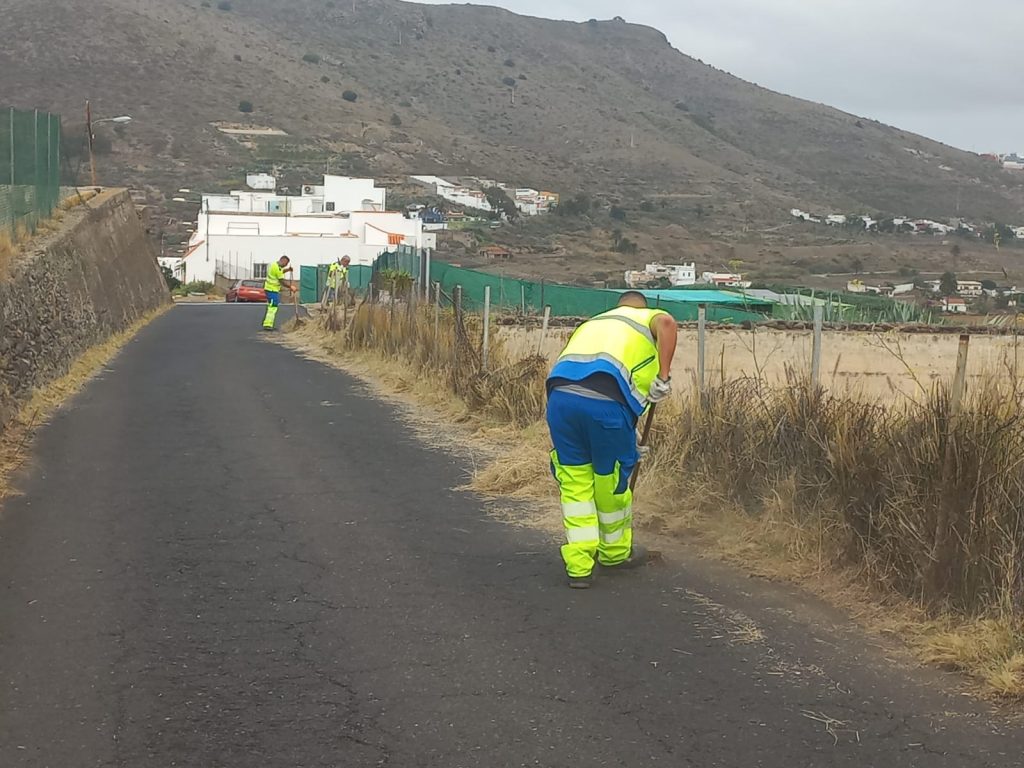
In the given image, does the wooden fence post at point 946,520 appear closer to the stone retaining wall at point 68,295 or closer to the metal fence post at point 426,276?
the stone retaining wall at point 68,295

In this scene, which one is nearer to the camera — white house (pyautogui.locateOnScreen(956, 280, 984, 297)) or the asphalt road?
the asphalt road

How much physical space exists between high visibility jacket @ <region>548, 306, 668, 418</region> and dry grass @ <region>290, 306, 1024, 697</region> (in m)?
1.21

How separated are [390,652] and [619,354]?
2045 mm

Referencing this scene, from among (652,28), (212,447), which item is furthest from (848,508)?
(652,28)

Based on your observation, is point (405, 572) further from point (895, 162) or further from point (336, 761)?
point (895, 162)

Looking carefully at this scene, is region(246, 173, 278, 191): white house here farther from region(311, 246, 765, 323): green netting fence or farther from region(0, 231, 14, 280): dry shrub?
region(0, 231, 14, 280): dry shrub

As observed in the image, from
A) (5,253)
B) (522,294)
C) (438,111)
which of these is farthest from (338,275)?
(438,111)

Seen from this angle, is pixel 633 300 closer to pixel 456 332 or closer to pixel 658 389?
pixel 658 389

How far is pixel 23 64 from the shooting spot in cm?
9381

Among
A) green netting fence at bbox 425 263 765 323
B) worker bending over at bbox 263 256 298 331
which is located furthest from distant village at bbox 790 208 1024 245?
worker bending over at bbox 263 256 298 331

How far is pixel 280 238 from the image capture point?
7281cm

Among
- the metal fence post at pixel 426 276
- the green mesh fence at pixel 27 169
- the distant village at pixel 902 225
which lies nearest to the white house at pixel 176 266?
the distant village at pixel 902 225

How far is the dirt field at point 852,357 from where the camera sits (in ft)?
23.4

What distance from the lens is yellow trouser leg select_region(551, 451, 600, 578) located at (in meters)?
6.56
